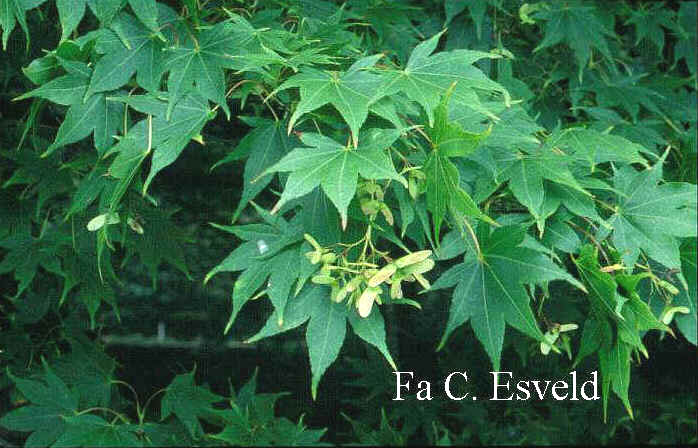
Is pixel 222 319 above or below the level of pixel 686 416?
below

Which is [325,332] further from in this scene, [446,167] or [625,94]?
[625,94]

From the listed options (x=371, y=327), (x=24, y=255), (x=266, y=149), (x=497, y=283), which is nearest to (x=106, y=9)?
(x=266, y=149)

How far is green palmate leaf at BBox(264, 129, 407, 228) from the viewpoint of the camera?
1.02 meters

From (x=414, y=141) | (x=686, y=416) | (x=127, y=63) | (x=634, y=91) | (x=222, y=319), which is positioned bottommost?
(x=222, y=319)

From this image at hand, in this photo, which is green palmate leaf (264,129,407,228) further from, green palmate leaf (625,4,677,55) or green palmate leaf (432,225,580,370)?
green palmate leaf (625,4,677,55)

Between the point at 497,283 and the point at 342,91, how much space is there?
0.40m

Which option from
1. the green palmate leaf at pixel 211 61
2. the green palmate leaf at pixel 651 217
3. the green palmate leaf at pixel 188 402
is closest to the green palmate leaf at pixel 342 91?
the green palmate leaf at pixel 211 61

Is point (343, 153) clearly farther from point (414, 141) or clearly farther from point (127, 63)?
point (127, 63)

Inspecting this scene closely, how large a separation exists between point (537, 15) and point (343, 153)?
3.63 feet

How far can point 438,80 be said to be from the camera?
1.20 meters

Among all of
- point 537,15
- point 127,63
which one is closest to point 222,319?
point 537,15

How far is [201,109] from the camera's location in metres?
1.26

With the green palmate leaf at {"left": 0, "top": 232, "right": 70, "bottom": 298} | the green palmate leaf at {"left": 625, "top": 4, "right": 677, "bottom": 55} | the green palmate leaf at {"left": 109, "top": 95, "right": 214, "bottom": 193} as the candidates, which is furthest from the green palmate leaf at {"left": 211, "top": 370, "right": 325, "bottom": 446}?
the green palmate leaf at {"left": 625, "top": 4, "right": 677, "bottom": 55}

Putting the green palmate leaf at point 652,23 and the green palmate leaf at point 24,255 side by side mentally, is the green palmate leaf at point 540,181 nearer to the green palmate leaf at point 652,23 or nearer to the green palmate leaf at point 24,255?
the green palmate leaf at point 652,23
